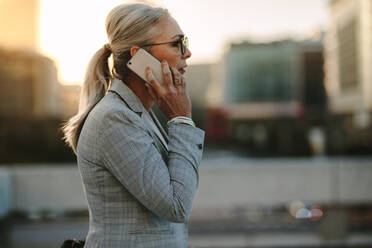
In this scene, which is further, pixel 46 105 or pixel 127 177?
pixel 46 105

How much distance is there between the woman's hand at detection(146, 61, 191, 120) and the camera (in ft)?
4.30

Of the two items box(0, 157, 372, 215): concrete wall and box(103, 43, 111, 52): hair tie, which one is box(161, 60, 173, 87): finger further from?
box(0, 157, 372, 215): concrete wall

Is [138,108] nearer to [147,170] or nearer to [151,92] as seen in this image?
[151,92]

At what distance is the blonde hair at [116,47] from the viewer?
1305 mm

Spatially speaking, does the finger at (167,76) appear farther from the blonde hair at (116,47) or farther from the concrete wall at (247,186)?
the concrete wall at (247,186)

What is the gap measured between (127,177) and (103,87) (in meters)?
0.40

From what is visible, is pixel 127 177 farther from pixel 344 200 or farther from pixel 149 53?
pixel 344 200

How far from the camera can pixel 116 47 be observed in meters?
1.36

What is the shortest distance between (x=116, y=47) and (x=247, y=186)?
4.09 metres

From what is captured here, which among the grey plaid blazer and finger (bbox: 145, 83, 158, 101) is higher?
finger (bbox: 145, 83, 158, 101)

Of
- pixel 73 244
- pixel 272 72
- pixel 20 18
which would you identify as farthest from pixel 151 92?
pixel 272 72

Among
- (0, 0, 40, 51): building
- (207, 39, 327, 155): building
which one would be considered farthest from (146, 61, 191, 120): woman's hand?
(207, 39, 327, 155): building

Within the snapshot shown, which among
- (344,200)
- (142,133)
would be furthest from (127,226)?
(344,200)

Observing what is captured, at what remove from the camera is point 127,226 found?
1.20 metres
